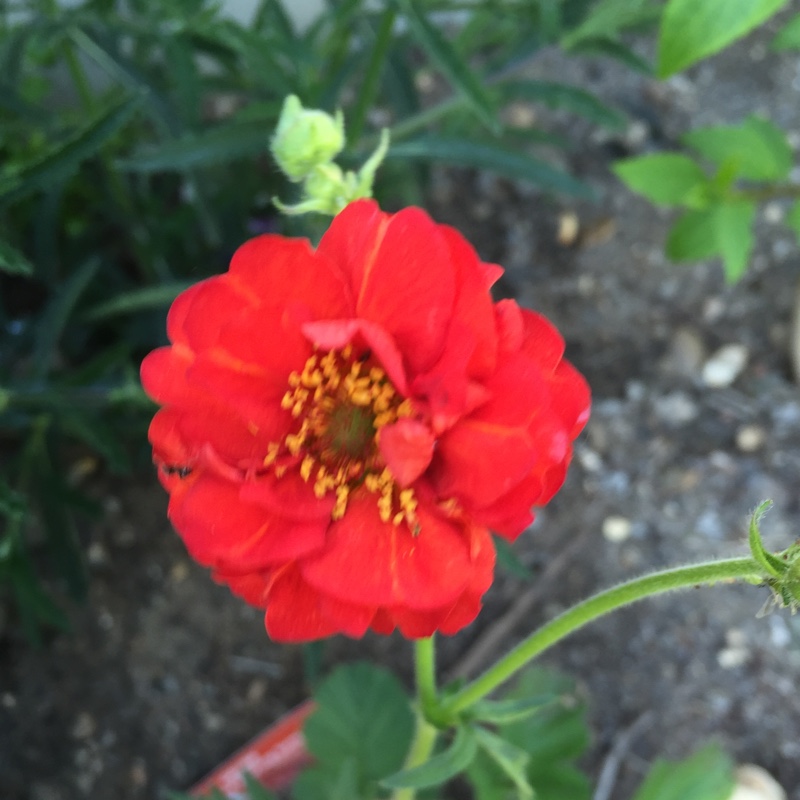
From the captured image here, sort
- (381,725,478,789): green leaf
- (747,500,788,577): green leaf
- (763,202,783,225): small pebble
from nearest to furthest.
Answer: (747,500,788,577): green leaf
(381,725,478,789): green leaf
(763,202,783,225): small pebble

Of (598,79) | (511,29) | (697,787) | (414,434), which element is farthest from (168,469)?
(598,79)

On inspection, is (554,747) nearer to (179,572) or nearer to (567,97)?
(179,572)

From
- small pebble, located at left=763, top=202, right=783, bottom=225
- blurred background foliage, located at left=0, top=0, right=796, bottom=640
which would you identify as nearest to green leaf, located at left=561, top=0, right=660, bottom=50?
blurred background foliage, located at left=0, top=0, right=796, bottom=640

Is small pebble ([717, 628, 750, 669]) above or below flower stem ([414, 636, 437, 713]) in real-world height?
below

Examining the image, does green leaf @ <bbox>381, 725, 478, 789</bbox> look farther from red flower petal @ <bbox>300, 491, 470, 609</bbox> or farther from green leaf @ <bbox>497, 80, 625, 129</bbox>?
green leaf @ <bbox>497, 80, 625, 129</bbox>

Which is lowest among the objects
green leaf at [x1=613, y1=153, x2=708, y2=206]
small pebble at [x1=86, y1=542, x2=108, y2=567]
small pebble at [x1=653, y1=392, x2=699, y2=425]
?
small pebble at [x1=653, y1=392, x2=699, y2=425]

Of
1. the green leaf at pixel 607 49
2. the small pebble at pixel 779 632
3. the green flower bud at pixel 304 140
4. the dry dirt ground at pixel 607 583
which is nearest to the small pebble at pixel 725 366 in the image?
the dry dirt ground at pixel 607 583
